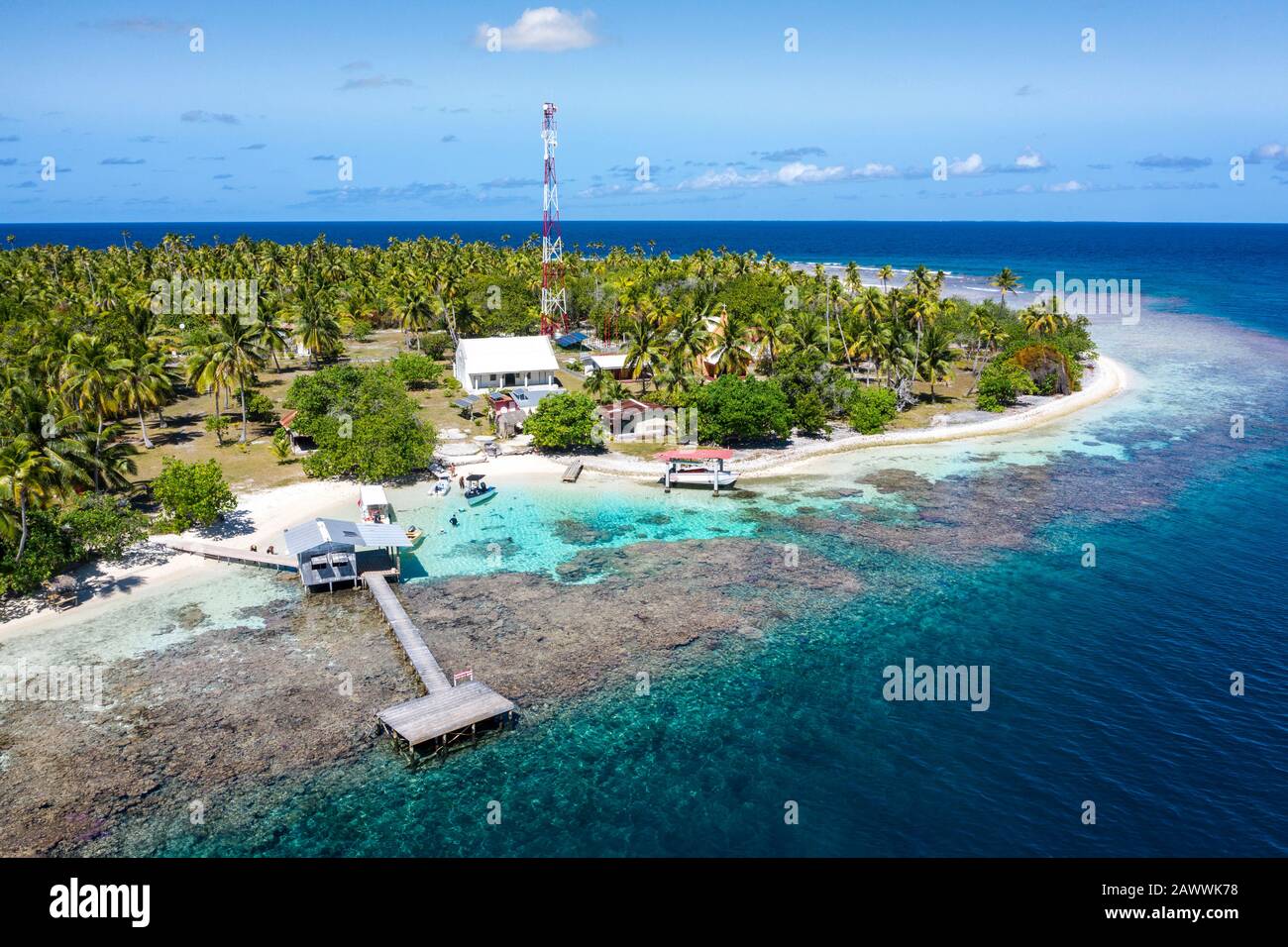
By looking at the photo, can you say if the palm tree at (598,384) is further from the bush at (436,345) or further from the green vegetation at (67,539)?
the green vegetation at (67,539)

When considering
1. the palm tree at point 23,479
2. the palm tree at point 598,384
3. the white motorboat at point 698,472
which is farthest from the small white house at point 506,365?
A: the palm tree at point 23,479

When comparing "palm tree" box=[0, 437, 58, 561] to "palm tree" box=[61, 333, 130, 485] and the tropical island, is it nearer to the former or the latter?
the tropical island

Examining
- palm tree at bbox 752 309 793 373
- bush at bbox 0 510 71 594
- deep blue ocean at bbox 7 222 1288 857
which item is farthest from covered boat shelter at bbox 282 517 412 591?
palm tree at bbox 752 309 793 373

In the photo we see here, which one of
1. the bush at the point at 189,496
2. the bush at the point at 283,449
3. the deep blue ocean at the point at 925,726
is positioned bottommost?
the deep blue ocean at the point at 925,726

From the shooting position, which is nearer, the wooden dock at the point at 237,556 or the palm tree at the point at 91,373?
the wooden dock at the point at 237,556

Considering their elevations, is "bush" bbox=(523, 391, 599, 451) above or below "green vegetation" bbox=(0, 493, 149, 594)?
above

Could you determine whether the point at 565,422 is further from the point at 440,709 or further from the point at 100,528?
the point at 440,709
